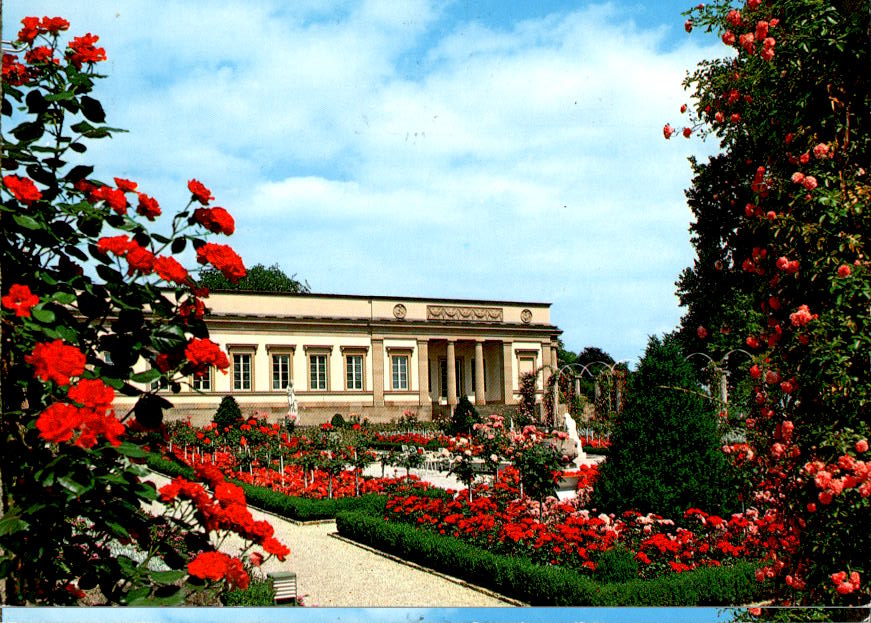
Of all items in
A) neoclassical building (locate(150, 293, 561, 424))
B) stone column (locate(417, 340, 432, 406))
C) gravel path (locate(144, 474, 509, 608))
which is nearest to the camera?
gravel path (locate(144, 474, 509, 608))

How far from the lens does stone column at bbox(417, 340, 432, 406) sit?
6.54 metres

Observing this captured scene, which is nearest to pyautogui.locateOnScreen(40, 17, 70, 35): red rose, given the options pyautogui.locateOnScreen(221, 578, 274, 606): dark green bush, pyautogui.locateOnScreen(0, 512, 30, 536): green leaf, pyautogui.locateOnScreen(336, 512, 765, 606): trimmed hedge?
pyautogui.locateOnScreen(0, 512, 30, 536): green leaf

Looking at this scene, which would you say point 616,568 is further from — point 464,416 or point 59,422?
point 59,422

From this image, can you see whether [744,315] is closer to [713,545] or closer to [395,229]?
[395,229]

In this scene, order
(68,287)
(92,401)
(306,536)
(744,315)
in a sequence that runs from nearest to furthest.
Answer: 1. (92,401)
2. (68,287)
3. (744,315)
4. (306,536)

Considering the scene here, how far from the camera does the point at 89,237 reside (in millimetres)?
3256

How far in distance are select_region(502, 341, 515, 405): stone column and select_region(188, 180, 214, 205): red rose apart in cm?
461

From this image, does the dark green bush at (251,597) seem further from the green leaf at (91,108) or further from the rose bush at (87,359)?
the green leaf at (91,108)

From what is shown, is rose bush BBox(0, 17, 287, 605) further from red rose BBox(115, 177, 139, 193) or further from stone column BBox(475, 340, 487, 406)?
stone column BBox(475, 340, 487, 406)

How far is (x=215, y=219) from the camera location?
3211mm

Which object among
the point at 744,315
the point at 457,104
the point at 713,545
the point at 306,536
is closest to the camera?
the point at 744,315

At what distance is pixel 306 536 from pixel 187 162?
4.98 meters

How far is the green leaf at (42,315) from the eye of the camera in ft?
9.95

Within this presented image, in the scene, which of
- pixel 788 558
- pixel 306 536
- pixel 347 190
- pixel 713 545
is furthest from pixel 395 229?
pixel 306 536
